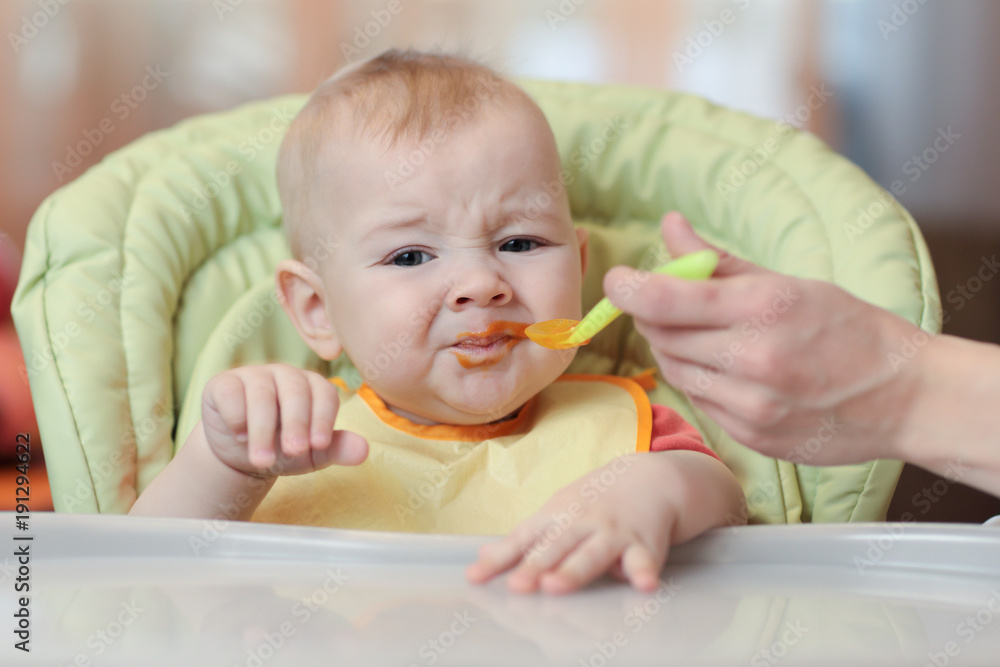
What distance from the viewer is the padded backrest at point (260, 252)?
97 cm

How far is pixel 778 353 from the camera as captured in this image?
1.94 feet

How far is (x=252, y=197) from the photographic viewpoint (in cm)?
120

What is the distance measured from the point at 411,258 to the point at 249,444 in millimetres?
300

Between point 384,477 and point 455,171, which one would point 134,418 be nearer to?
point 384,477

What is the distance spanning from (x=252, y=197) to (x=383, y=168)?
12.8 inches

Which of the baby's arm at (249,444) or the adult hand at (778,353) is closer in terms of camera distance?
the adult hand at (778,353)

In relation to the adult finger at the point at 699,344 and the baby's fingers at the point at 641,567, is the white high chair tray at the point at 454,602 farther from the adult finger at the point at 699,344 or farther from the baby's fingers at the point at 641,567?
the adult finger at the point at 699,344
